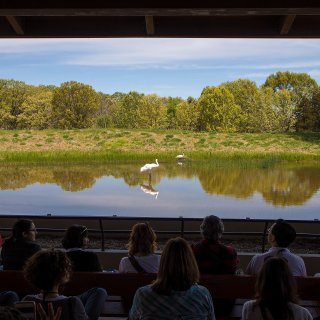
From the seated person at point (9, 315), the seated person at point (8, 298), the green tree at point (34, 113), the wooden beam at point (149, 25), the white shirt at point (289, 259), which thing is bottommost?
the seated person at point (8, 298)

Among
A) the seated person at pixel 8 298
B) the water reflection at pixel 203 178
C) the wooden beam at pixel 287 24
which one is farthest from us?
the water reflection at pixel 203 178

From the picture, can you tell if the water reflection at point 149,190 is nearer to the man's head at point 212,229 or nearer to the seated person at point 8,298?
the man's head at point 212,229

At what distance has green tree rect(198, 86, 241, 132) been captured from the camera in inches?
1527

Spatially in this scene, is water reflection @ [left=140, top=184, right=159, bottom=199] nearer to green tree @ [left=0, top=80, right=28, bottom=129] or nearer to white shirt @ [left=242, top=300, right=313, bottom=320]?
white shirt @ [left=242, top=300, right=313, bottom=320]

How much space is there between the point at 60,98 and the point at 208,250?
3816cm

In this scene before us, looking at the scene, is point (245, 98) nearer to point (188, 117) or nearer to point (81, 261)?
point (188, 117)

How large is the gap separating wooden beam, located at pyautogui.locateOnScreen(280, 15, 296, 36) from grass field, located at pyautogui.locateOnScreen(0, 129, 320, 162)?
2122cm

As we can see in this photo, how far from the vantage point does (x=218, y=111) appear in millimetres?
39156

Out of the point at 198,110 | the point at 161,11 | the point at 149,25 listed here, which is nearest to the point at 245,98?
the point at 198,110

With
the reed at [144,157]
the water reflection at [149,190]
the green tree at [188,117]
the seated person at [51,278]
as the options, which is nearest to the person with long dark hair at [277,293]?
the seated person at [51,278]

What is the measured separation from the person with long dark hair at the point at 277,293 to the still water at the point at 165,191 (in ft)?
26.5

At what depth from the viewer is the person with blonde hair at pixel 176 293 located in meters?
2.16

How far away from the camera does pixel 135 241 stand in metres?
2.92

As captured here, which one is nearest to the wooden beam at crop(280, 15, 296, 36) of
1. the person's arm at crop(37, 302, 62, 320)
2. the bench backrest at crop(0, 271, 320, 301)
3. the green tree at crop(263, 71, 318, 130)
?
the bench backrest at crop(0, 271, 320, 301)
